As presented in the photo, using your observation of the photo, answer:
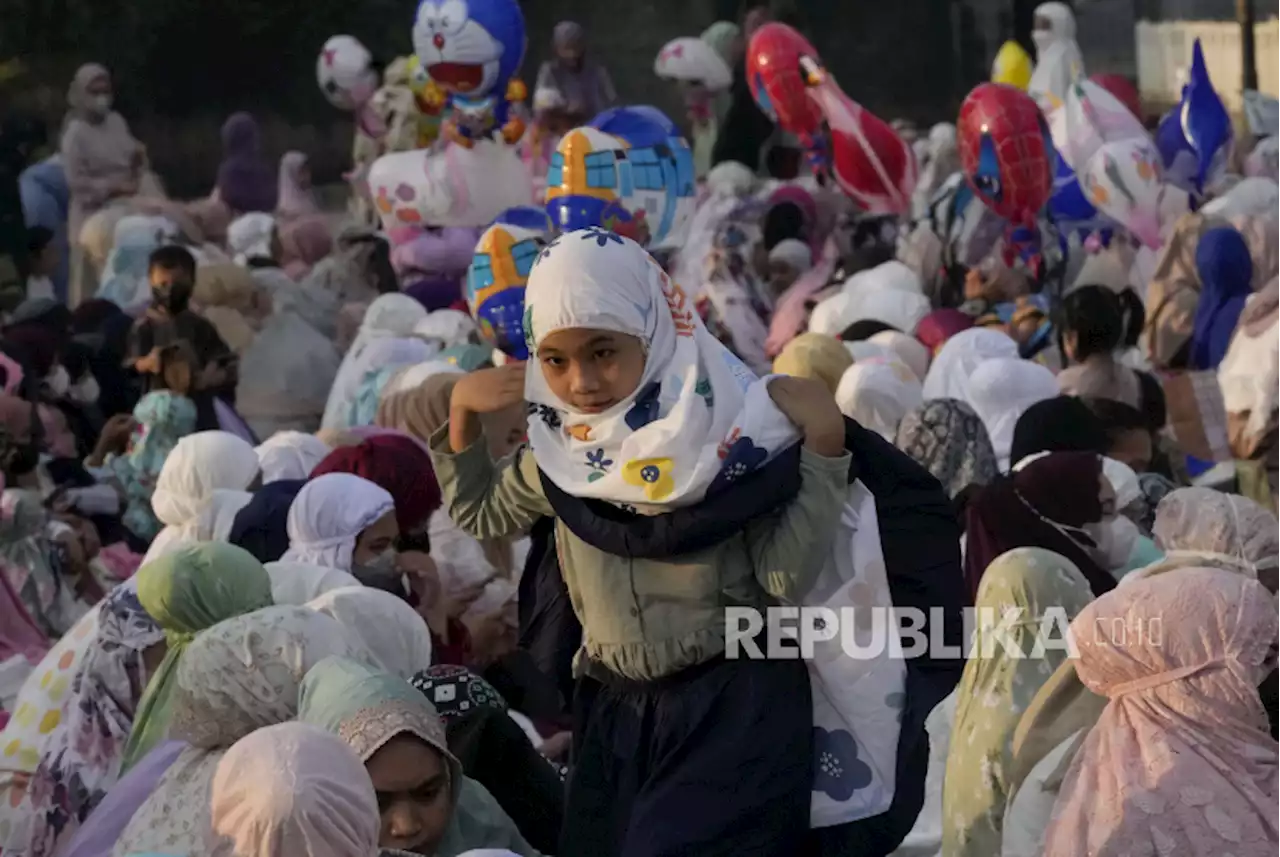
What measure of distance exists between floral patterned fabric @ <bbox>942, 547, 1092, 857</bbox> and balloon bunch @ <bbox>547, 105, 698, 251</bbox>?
183cm

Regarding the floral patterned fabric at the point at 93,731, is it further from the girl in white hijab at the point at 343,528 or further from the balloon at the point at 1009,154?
the balloon at the point at 1009,154

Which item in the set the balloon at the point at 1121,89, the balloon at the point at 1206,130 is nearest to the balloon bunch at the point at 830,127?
the balloon at the point at 1206,130

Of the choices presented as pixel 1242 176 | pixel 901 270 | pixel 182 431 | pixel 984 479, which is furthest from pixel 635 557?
pixel 1242 176

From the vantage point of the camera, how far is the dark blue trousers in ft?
11.1

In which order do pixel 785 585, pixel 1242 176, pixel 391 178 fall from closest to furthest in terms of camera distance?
1. pixel 785 585
2. pixel 391 178
3. pixel 1242 176

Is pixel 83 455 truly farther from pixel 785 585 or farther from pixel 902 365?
pixel 785 585

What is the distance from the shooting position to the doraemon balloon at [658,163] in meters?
5.96

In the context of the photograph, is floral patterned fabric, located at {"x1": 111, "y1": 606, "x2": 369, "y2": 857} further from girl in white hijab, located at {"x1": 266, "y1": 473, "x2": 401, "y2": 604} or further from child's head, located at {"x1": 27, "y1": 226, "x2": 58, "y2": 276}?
child's head, located at {"x1": 27, "y1": 226, "x2": 58, "y2": 276}

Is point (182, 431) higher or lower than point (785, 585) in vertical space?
lower

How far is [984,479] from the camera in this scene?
18.7 ft

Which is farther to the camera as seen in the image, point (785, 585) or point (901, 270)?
point (901, 270)

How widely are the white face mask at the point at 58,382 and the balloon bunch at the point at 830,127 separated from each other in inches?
145

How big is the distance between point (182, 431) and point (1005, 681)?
3584 millimetres

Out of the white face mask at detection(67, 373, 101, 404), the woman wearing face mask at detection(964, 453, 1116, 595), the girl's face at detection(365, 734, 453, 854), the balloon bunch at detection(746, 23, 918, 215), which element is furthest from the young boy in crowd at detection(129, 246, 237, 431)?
the girl's face at detection(365, 734, 453, 854)
